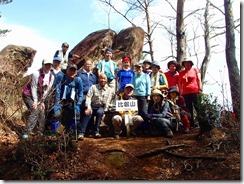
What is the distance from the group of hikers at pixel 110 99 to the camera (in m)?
7.42

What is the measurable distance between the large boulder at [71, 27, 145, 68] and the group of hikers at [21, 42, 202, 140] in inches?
246

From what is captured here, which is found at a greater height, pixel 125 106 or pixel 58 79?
pixel 58 79

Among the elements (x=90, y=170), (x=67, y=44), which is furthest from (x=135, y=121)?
(x=67, y=44)

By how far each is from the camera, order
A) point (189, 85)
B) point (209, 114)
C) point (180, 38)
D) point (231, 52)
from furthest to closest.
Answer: point (180, 38) < point (231, 52) < point (189, 85) < point (209, 114)

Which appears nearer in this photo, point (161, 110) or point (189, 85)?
point (161, 110)

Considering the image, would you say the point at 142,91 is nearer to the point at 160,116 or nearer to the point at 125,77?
the point at 125,77

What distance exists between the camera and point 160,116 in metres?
8.09

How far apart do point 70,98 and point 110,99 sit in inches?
45.0

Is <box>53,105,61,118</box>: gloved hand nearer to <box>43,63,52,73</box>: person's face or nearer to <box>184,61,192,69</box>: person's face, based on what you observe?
<box>43,63,52,73</box>: person's face

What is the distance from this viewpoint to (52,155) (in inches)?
250

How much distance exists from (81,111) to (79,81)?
797 millimetres

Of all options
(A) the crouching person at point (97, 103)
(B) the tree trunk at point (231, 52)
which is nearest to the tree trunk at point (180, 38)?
(B) the tree trunk at point (231, 52)

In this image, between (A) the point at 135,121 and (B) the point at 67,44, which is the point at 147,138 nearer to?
(A) the point at 135,121

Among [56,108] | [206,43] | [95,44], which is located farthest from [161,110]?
[206,43]
